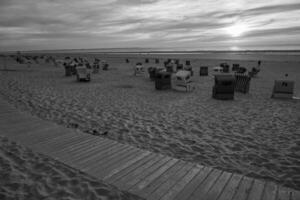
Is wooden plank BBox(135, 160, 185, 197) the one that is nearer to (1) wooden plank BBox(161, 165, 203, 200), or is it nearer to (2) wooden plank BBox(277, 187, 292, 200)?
(1) wooden plank BBox(161, 165, 203, 200)

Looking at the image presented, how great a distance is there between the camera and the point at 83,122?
6.10 metres

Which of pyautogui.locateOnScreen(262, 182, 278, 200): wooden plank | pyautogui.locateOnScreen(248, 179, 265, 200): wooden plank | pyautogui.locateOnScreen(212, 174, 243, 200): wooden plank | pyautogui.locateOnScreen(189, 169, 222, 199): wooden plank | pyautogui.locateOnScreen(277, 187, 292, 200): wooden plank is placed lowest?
pyautogui.locateOnScreen(277, 187, 292, 200): wooden plank

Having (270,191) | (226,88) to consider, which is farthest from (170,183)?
(226,88)

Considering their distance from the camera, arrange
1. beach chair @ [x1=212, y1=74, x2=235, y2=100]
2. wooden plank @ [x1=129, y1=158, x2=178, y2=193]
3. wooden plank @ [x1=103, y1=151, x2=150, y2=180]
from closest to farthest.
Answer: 1. wooden plank @ [x1=129, y1=158, x2=178, y2=193]
2. wooden plank @ [x1=103, y1=151, x2=150, y2=180]
3. beach chair @ [x1=212, y1=74, x2=235, y2=100]

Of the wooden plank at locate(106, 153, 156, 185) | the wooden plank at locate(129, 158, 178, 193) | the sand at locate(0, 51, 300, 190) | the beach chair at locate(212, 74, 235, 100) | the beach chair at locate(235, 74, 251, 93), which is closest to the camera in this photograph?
the wooden plank at locate(129, 158, 178, 193)

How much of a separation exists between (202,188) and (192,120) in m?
3.55

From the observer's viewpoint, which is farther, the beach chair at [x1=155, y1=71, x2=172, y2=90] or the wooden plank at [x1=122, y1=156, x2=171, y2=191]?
the beach chair at [x1=155, y1=71, x2=172, y2=90]

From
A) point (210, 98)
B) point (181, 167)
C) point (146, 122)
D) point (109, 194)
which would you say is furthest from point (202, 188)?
point (210, 98)

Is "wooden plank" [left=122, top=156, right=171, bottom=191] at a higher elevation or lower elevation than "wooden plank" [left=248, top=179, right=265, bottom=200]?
higher

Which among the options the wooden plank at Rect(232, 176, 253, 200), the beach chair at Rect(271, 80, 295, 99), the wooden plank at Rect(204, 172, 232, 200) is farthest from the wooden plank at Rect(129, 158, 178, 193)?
the beach chair at Rect(271, 80, 295, 99)

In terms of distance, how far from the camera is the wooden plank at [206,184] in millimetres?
2938

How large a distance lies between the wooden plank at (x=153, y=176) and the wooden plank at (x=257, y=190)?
4.24 ft

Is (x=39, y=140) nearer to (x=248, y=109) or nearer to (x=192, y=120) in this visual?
(x=192, y=120)

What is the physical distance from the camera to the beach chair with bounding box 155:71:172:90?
447 inches
